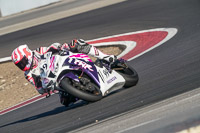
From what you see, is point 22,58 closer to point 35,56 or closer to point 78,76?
point 35,56

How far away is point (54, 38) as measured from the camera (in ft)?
49.1

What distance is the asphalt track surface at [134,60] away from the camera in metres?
5.84

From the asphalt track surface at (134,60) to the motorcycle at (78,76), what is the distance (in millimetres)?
229

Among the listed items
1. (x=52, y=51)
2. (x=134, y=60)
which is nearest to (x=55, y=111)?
(x=52, y=51)

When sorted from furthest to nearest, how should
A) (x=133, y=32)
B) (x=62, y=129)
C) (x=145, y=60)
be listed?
(x=133, y=32), (x=145, y=60), (x=62, y=129)

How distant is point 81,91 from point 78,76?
0.34 metres

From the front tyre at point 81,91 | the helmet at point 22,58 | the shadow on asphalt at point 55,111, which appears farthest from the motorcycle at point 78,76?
the shadow on asphalt at point 55,111

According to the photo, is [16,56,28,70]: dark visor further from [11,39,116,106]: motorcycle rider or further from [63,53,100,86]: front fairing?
[63,53,100,86]: front fairing

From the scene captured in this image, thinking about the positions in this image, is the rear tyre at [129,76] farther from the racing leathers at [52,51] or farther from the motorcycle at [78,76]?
the racing leathers at [52,51]

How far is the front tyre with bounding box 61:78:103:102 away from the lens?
19.2 feet

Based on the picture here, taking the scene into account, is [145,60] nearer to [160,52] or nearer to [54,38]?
[160,52]

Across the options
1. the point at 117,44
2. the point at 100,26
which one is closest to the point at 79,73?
the point at 117,44

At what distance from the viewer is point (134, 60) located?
9656 mm

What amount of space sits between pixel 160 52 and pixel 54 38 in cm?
648
